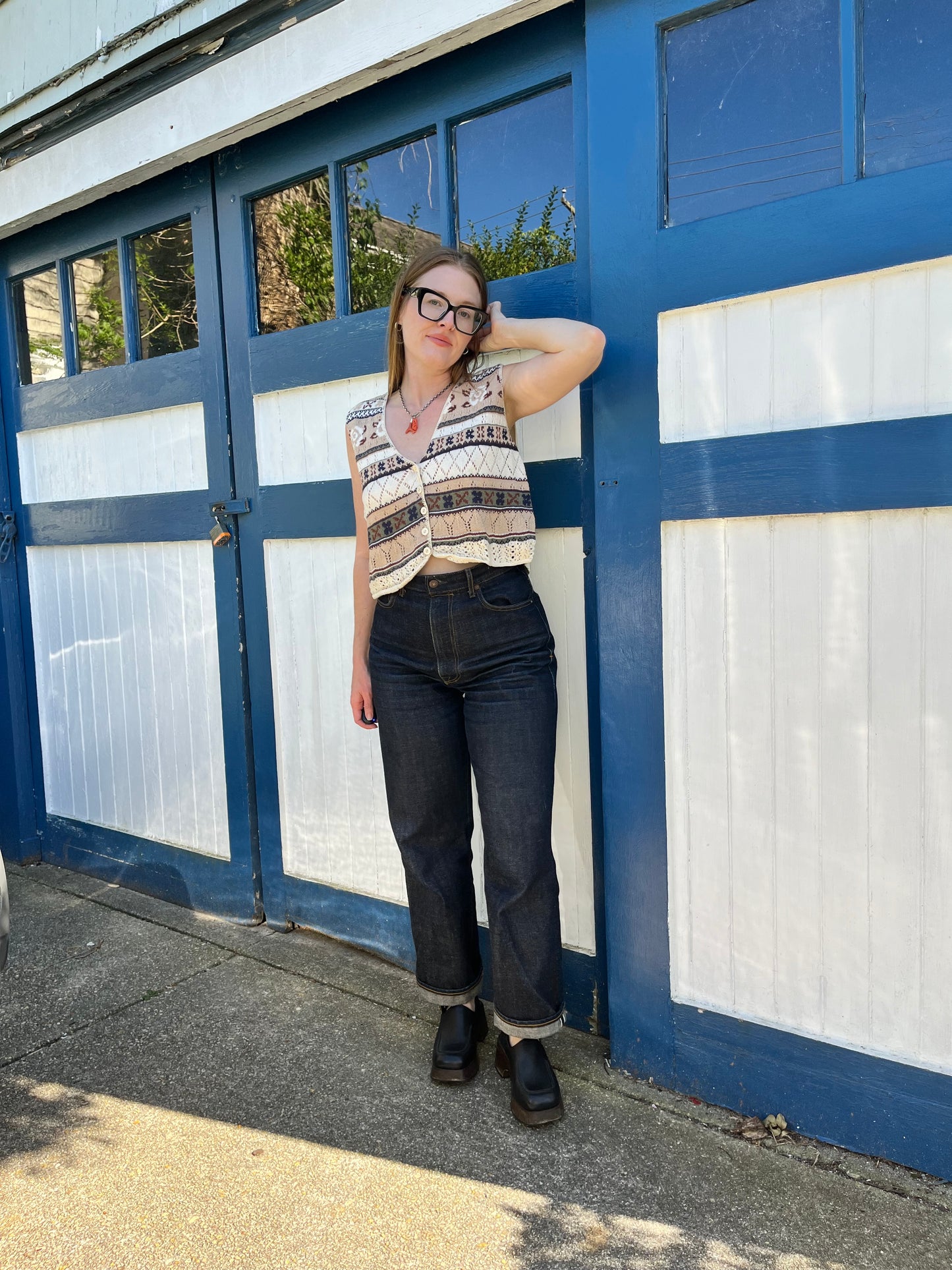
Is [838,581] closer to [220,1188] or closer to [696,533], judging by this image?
[696,533]

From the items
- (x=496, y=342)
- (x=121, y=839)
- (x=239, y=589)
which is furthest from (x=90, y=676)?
(x=496, y=342)

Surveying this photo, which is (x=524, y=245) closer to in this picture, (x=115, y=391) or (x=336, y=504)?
(x=336, y=504)

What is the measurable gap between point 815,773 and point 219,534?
2.06 metres

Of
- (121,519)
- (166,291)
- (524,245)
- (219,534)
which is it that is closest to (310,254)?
(166,291)

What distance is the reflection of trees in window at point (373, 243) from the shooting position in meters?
2.68

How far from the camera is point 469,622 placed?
2.13 m

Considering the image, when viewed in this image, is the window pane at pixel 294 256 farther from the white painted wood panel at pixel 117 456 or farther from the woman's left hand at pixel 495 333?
the woman's left hand at pixel 495 333

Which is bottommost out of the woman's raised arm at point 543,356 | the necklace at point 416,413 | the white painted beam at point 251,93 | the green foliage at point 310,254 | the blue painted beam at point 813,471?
the blue painted beam at point 813,471

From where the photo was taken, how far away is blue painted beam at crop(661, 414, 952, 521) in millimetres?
1823

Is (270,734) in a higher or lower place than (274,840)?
higher

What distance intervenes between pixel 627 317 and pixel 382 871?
5.80ft

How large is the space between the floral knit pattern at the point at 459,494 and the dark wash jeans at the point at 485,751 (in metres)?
0.05

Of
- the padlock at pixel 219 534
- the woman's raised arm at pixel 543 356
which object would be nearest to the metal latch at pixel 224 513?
the padlock at pixel 219 534

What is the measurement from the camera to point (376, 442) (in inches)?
89.1
